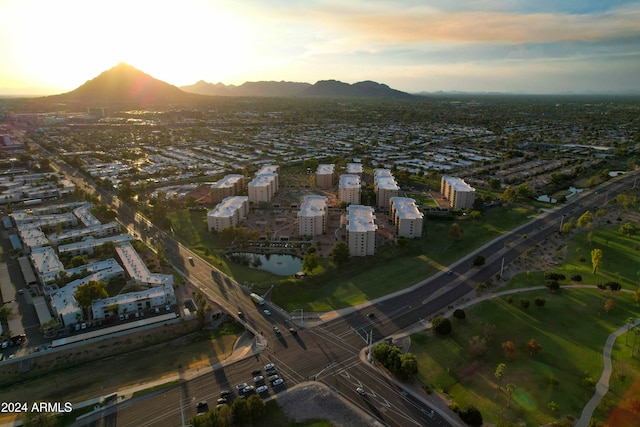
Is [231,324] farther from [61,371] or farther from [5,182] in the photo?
[5,182]

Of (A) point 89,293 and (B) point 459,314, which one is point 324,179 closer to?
(B) point 459,314

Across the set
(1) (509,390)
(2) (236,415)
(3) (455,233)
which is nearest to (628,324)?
(1) (509,390)

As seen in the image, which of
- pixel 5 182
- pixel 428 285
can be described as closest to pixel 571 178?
pixel 428 285

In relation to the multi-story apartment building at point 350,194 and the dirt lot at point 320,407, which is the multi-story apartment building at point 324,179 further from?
the dirt lot at point 320,407

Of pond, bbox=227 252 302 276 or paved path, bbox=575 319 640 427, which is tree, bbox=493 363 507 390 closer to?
paved path, bbox=575 319 640 427

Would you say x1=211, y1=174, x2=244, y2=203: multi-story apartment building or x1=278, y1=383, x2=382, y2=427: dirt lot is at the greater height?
x1=211, y1=174, x2=244, y2=203: multi-story apartment building

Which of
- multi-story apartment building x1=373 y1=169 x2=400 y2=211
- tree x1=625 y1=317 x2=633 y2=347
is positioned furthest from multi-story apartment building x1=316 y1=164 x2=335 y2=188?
tree x1=625 y1=317 x2=633 y2=347
